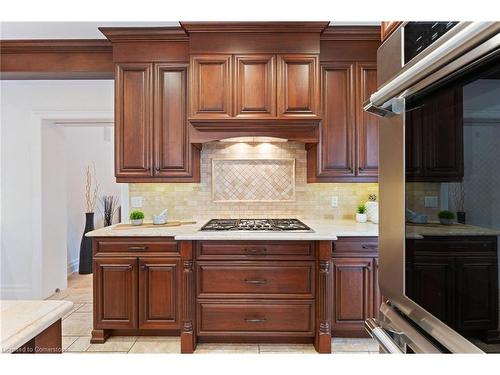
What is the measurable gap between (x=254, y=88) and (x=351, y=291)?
72.9 inches

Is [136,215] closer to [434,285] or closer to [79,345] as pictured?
[79,345]

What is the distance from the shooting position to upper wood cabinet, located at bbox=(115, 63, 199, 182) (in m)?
2.80

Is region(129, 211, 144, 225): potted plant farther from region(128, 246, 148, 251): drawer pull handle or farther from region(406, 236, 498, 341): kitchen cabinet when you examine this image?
region(406, 236, 498, 341): kitchen cabinet

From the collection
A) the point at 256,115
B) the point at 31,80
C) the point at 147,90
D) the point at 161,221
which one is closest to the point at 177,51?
the point at 147,90

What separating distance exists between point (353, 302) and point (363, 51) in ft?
7.03

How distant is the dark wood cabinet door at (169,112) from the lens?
280 cm

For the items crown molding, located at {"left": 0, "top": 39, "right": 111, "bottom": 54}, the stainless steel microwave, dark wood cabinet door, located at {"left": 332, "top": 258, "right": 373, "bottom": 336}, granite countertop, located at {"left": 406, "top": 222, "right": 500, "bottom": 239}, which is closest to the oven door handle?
the stainless steel microwave

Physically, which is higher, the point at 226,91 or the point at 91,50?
the point at 91,50

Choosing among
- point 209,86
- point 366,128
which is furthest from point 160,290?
point 366,128

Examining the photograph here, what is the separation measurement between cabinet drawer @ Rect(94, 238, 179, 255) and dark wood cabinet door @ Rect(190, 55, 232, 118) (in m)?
1.11

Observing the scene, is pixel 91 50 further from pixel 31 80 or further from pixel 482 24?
pixel 482 24

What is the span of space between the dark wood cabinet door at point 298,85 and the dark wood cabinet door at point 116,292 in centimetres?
180

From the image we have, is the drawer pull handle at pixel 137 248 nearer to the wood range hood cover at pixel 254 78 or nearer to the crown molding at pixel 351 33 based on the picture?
the wood range hood cover at pixel 254 78

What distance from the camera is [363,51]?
110 inches
